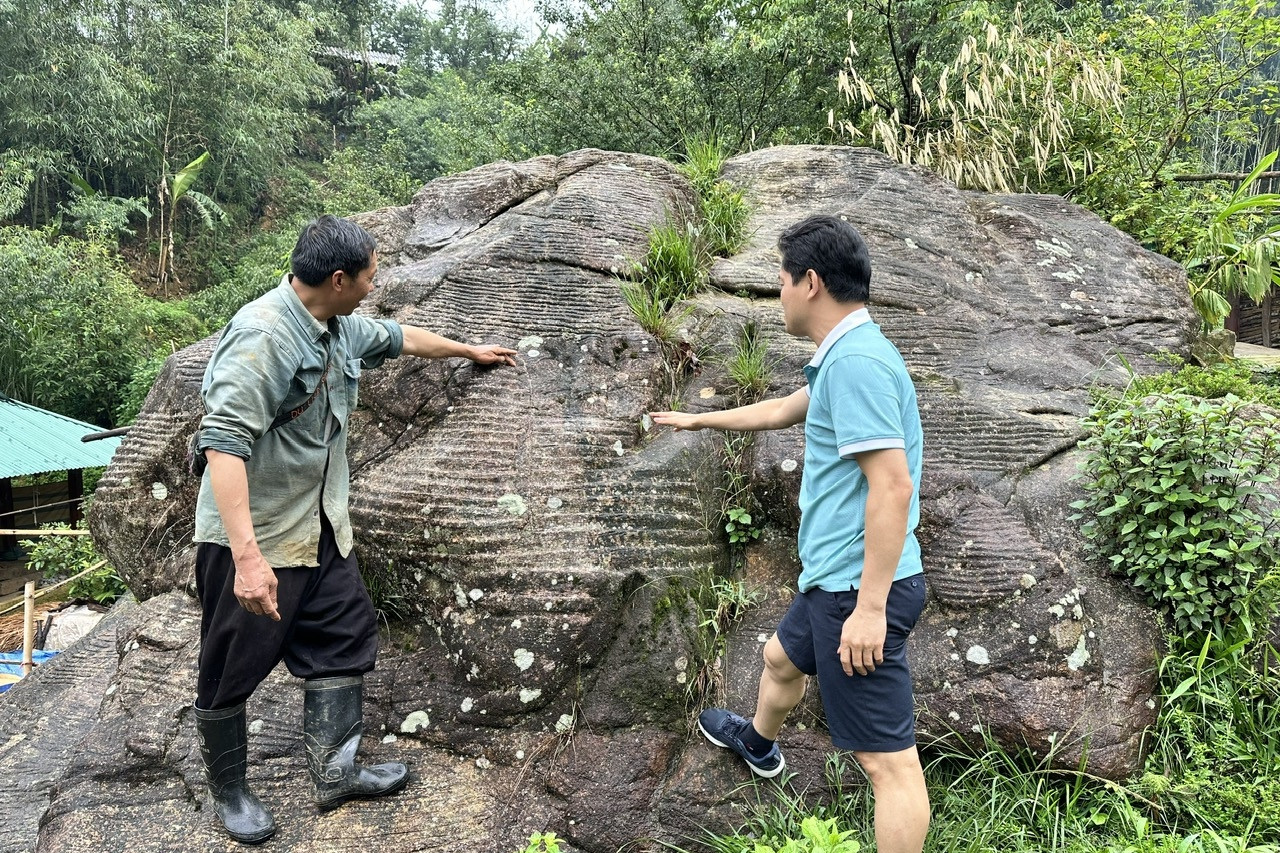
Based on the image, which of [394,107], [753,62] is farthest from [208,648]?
[394,107]

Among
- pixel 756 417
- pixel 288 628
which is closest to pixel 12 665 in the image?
pixel 288 628

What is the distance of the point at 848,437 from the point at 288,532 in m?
1.68

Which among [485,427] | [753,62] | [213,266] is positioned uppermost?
[753,62]

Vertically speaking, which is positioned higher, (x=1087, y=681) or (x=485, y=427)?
(x=485, y=427)

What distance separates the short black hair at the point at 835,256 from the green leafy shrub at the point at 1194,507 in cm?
137

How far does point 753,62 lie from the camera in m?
7.98

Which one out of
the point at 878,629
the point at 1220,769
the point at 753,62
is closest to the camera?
the point at 878,629

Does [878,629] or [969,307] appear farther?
[969,307]

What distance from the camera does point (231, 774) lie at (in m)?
2.49

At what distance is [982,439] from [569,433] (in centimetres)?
172

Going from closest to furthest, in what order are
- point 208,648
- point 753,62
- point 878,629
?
point 878,629
point 208,648
point 753,62

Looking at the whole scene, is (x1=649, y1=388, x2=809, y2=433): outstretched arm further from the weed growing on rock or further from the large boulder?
the weed growing on rock

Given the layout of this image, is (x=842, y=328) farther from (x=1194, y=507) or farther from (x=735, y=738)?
(x=1194, y=507)

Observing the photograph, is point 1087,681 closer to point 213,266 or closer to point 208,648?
point 208,648
